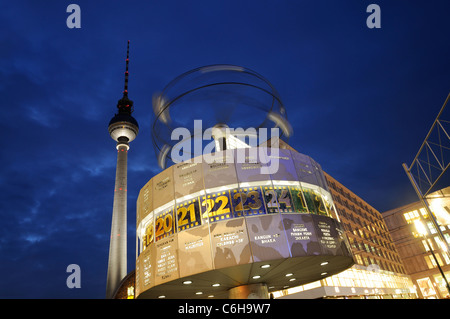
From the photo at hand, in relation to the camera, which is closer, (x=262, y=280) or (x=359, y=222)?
(x=262, y=280)

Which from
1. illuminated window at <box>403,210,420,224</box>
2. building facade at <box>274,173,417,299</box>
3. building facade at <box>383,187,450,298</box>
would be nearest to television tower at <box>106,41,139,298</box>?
building facade at <box>274,173,417,299</box>

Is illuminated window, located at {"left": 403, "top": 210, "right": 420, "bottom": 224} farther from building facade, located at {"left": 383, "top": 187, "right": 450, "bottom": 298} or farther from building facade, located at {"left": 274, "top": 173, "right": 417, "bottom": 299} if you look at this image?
building facade, located at {"left": 274, "top": 173, "right": 417, "bottom": 299}

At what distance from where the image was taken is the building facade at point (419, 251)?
72.0 meters

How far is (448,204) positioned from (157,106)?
75.5 ft

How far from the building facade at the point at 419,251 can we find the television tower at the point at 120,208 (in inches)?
2760

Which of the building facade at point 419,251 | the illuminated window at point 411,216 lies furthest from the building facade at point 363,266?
the illuminated window at point 411,216

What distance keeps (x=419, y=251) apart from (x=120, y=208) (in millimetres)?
86770

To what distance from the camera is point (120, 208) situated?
82688mm

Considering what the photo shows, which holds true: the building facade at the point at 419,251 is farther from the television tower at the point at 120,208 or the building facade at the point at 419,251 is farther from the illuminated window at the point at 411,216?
the television tower at the point at 120,208

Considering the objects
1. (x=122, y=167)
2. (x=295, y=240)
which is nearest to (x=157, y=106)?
(x=295, y=240)

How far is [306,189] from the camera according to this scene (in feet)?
58.4

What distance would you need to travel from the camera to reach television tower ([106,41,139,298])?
74294mm

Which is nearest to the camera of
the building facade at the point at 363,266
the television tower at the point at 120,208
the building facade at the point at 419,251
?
the building facade at the point at 363,266
